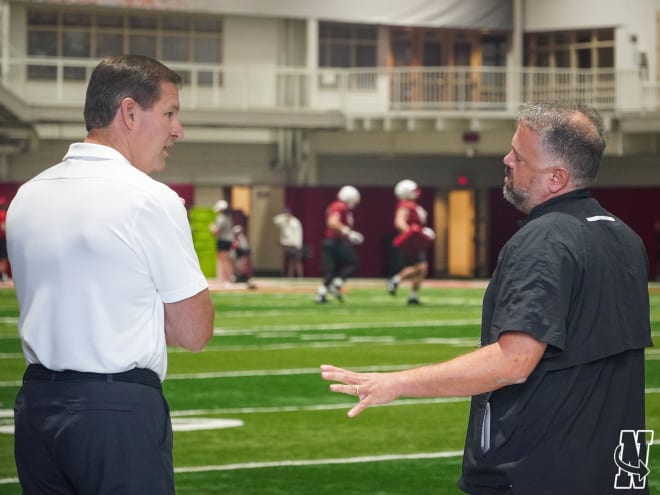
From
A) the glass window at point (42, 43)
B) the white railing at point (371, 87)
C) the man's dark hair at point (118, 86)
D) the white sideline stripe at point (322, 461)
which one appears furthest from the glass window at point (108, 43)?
the man's dark hair at point (118, 86)

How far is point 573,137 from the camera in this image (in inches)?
156

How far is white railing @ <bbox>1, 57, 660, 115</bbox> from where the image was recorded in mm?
39531

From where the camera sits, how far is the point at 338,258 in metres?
27.1

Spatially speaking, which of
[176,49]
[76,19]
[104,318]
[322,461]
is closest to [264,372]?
[322,461]

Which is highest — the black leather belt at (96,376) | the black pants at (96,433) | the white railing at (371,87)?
the white railing at (371,87)

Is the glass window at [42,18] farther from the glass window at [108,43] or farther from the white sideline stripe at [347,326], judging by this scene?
the white sideline stripe at [347,326]

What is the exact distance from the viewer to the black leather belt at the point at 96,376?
3859 millimetres

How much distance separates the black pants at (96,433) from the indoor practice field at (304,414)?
13.7 feet

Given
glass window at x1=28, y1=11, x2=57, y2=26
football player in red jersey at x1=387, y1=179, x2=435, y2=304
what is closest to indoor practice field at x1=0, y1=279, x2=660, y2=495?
football player in red jersey at x1=387, y1=179, x2=435, y2=304

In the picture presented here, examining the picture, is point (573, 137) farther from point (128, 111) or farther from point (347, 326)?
point (347, 326)

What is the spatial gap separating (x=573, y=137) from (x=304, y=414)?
740 cm

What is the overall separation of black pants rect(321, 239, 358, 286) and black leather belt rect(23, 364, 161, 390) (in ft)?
74.6

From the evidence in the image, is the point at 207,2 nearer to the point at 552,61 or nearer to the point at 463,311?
the point at 552,61

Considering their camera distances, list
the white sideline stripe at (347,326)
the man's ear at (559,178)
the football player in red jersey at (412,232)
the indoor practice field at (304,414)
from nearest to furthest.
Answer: the man's ear at (559,178) → the indoor practice field at (304,414) → the white sideline stripe at (347,326) → the football player in red jersey at (412,232)
